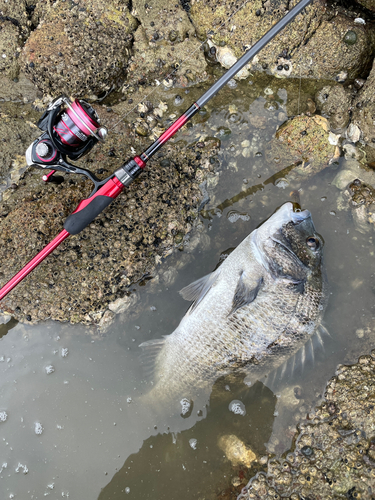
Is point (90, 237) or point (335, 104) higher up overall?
point (90, 237)

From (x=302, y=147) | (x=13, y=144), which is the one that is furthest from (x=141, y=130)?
(x=302, y=147)

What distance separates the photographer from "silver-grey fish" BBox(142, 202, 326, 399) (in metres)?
3.11

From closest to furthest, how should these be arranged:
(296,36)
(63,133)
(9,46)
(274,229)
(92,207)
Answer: (63,133) → (92,207) → (274,229) → (296,36) → (9,46)

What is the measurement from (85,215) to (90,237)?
51cm

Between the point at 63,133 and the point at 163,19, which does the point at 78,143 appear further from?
the point at 163,19

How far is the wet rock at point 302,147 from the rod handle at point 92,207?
6.77 feet

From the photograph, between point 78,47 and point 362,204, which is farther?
point 362,204

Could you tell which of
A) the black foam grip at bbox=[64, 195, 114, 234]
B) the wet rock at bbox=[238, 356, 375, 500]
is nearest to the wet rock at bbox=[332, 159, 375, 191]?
the wet rock at bbox=[238, 356, 375, 500]

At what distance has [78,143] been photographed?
287cm

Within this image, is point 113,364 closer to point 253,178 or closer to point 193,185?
point 193,185

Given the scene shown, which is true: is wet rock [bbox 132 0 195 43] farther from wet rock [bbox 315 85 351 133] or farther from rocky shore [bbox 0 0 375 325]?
wet rock [bbox 315 85 351 133]

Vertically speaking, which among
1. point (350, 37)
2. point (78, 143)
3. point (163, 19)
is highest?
point (163, 19)

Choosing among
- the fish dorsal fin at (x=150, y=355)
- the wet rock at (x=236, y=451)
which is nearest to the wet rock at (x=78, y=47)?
the fish dorsal fin at (x=150, y=355)

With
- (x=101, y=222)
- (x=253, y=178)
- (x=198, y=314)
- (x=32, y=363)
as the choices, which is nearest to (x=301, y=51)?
(x=253, y=178)
